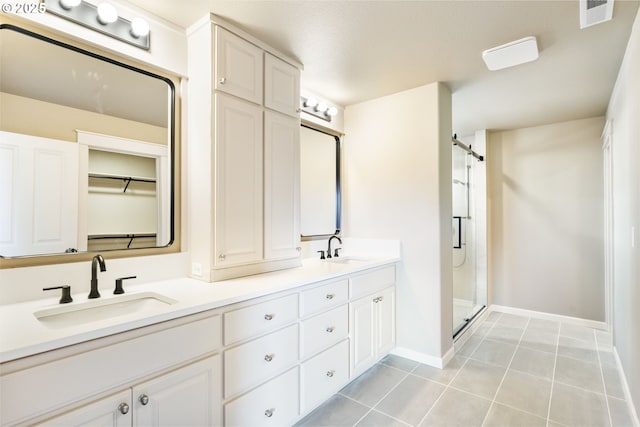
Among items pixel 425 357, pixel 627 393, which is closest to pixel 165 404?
pixel 425 357

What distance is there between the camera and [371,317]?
8.21 feet

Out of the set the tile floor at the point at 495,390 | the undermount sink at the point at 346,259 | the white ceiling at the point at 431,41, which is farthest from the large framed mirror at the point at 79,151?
the tile floor at the point at 495,390

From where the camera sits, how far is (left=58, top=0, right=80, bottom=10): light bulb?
1492 mm

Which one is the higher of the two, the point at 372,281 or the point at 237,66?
the point at 237,66

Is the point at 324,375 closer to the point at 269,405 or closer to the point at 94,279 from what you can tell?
the point at 269,405

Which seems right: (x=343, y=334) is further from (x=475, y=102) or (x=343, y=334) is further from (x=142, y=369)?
(x=475, y=102)

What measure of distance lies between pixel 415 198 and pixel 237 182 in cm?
156

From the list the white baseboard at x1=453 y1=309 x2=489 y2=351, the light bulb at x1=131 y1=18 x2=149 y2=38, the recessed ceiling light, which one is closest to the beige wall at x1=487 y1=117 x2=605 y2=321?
the white baseboard at x1=453 y1=309 x2=489 y2=351

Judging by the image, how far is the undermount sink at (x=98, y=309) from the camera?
131cm

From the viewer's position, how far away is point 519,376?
246 centimetres

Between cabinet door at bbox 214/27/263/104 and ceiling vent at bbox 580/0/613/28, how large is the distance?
1.81m

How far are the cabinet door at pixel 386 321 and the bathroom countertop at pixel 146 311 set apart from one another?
0.54 meters

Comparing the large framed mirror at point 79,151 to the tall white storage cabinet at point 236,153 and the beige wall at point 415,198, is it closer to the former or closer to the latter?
the tall white storage cabinet at point 236,153

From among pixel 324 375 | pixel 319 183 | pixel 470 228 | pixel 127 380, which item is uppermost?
pixel 319 183
